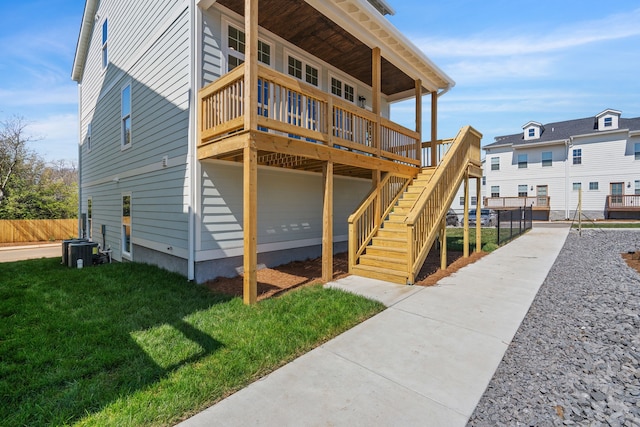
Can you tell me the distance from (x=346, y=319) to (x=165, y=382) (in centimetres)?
222

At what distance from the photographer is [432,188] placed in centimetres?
658

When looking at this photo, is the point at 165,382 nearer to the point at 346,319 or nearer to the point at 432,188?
the point at 346,319

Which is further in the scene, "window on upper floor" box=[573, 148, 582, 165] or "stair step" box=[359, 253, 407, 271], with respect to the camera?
"window on upper floor" box=[573, 148, 582, 165]

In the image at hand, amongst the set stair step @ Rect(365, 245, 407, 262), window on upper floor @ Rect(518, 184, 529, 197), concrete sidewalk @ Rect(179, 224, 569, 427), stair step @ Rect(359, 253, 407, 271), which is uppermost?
window on upper floor @ Rect(518, 184, 529, 197)

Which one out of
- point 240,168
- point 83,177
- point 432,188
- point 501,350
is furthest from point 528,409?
point 83,177

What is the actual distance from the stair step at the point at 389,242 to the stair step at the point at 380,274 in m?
0.67

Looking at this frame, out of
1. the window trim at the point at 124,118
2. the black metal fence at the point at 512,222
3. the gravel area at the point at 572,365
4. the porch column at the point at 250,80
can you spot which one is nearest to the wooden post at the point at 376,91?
the porch column at the point at 250,80

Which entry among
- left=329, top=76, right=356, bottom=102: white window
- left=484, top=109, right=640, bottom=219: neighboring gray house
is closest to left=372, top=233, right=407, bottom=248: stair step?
left=329, top=76, right=356, bottom=102: white window

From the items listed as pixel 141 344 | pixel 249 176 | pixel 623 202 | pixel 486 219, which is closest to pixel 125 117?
pixel 249 176

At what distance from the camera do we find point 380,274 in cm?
612

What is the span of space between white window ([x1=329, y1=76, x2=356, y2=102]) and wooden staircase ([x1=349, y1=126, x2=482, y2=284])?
3.47 m

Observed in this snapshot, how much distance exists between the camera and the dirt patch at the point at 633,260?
23.0 feet

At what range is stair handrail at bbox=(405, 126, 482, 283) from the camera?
586 centimetres

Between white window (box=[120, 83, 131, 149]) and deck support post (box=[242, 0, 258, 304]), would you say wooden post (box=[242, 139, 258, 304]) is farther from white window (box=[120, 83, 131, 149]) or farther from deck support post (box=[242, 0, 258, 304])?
white window (box=[120, 83, 131, 149])
